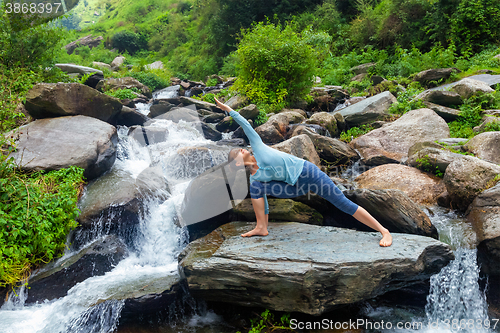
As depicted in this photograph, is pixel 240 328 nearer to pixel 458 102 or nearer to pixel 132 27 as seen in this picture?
pixel 458 102

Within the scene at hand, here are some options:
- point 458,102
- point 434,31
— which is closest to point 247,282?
point 458,102

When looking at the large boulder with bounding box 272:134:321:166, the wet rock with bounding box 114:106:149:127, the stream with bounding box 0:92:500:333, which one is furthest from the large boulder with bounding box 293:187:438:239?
the wet rock with bounding box 114:106:149:127

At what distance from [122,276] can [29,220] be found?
1.64m

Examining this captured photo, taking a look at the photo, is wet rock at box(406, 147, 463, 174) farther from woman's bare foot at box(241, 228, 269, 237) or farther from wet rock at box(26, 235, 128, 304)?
wet rock at box(26, 235, 128, 304)

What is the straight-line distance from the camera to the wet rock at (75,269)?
14.3ft

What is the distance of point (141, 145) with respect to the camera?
8688 millimetres

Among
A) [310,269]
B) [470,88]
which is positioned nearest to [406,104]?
[470,88]

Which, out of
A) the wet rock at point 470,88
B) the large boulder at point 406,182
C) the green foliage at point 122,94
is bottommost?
the green foliage at point 122,94

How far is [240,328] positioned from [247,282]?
2.70ft

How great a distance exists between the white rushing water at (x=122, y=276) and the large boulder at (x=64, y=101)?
3.72ft

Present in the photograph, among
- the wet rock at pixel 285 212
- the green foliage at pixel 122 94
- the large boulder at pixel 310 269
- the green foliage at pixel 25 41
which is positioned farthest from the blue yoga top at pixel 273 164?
the green foliage at pixel 122 94

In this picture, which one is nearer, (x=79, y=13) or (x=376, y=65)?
(x=376, y=65)

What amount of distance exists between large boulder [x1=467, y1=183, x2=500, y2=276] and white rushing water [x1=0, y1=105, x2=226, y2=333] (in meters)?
4.27

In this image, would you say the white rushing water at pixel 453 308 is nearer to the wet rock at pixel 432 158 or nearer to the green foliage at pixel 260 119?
the wet rock at pixel 432 158
